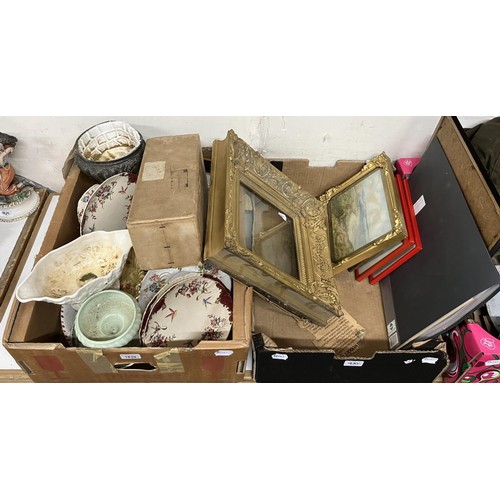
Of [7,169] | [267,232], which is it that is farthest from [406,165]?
[7,169]

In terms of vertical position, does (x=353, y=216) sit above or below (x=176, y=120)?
below

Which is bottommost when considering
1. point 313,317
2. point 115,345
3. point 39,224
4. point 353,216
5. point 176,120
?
point 115,345

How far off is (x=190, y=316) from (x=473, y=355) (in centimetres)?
95

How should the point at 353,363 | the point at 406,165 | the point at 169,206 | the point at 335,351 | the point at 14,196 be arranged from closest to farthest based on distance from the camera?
the point at 169,206 < the point at 353,363 < the point at 335,351 < the point at 406,165 < the point at 14,196

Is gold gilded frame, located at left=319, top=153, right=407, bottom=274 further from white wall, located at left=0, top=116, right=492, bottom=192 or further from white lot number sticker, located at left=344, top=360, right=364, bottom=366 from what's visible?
white lot number sticker, located at left=344, top=360, right=364, bottom=366

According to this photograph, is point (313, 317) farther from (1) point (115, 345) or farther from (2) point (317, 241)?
(1) point (115, 345)

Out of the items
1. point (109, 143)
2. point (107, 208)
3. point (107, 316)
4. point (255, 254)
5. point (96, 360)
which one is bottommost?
point (96, 360)

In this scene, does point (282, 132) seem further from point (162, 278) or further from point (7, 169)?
point (7, 169)

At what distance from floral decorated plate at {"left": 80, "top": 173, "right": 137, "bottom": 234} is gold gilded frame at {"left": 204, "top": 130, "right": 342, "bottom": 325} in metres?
0.36

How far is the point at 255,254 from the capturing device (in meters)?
1.25

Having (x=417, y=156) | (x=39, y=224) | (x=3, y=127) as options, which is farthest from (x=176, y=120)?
(x=417, y=156)

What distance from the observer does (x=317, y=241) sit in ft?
4.92

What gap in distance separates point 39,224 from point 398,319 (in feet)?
5.16

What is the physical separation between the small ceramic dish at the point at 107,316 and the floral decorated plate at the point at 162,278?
123mm
